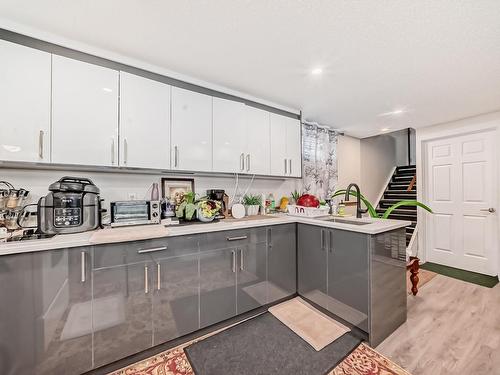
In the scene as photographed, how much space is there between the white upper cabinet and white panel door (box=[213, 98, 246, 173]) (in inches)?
17.9

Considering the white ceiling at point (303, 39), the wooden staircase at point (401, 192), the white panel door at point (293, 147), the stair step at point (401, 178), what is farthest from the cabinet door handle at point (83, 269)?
the stair step at point (401, 178)

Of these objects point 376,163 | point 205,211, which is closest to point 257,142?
point 205,211

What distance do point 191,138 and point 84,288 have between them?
1394mm

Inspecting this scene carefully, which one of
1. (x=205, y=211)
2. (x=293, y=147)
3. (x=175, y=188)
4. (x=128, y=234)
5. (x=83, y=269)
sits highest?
(x=293, y=147)

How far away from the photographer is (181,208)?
1.99 m

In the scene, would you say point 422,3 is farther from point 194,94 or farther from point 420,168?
point 420,168

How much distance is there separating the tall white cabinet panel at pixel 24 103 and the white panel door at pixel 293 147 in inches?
90.6

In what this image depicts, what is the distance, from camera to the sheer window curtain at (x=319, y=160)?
126 inches

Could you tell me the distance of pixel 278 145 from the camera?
104 inches

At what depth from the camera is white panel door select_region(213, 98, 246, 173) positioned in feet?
7.07

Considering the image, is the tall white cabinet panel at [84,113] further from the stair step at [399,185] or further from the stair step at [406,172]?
the stair step at [406,172]

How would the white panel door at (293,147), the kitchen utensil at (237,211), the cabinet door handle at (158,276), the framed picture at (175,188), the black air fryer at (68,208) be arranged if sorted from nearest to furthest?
the black air fryer at (68,208)
the cabinet door handle at (158,276)
the framed picture at (175,188)
the kitchen utensil at (237,211)
the white panel door at (293,147)

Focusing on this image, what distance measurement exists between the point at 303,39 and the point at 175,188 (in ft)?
5.77

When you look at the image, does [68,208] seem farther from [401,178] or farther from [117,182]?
[401,178]
